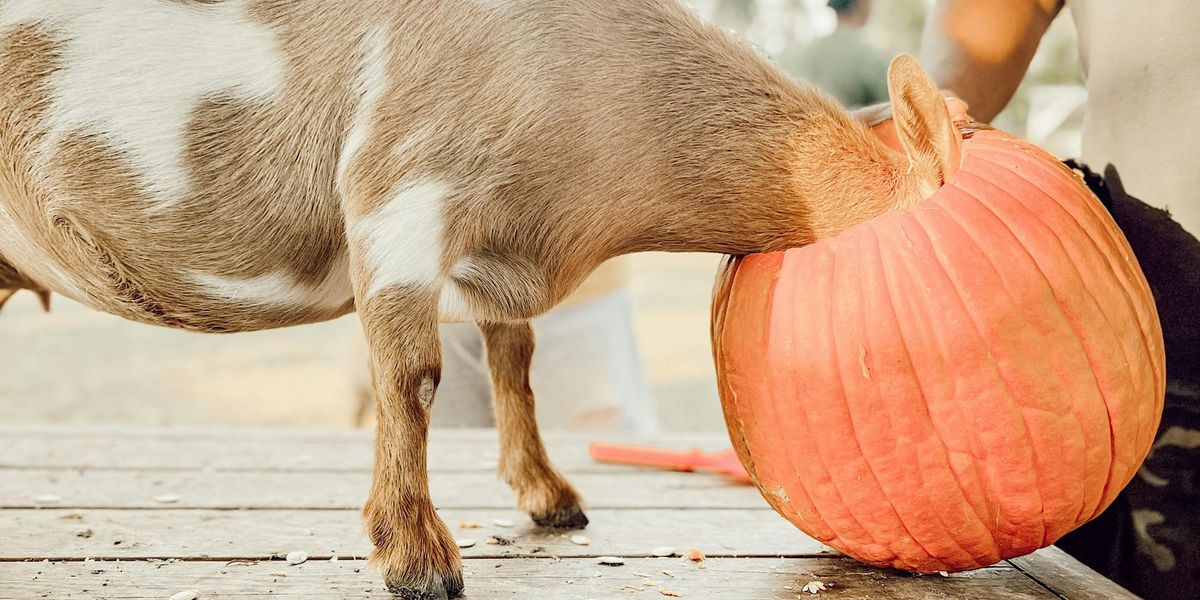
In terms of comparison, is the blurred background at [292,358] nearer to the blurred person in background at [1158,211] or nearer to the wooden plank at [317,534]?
the wooden plank at [317,534]

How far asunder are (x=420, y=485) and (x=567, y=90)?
1.82ft

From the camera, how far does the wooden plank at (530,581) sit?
4.63 feet

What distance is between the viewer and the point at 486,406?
3299mm

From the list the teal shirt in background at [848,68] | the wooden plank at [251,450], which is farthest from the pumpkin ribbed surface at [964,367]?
the teal shirt in background at [848,68]

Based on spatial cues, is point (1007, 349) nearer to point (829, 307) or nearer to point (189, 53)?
point (829, 307)

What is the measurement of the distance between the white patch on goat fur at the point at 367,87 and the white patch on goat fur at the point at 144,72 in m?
0.12

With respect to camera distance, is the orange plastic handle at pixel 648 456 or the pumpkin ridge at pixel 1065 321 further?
the orange plastic handle at pixel 648 456

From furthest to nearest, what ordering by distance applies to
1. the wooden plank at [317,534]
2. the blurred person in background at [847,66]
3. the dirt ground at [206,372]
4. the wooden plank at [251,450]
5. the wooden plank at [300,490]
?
the dirt ground at [206,372]
the blurred person in background at [847,66]
the wooden plank at [251,450]
the wooden plank at [300,490]
the wooden plank at [317,534]

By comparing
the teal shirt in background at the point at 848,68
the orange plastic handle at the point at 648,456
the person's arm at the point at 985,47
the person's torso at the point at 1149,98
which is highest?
the teal shirt in background at the point at 848,68

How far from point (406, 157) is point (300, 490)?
921 millimetres

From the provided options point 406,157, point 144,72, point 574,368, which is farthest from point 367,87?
point 574,368

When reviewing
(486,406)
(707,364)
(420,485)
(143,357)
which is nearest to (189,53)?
(420,485)

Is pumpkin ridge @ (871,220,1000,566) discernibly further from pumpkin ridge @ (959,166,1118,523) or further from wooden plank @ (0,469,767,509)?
wooden plank @ (0,469,767,509)

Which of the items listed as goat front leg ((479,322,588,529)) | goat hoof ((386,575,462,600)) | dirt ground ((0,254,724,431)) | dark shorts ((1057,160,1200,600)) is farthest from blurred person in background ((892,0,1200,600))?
dirt ground ((0,254,724,431))
